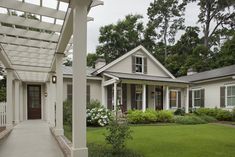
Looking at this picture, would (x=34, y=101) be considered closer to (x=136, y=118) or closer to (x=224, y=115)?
(x=136, y=118)

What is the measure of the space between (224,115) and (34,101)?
48.3 feet

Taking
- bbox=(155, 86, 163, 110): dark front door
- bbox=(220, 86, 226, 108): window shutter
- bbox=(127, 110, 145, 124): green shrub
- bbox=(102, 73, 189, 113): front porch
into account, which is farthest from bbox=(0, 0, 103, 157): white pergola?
bbox=(220, 86, 226, 108): window shutter

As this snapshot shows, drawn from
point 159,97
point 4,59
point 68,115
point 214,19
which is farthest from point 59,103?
point 214,19

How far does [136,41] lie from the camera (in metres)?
38.1

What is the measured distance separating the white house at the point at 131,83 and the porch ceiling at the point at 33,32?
6169mm

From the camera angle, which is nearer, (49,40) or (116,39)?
(49,40)

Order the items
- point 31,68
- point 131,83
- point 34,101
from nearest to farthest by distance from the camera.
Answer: point 31,68 → point 131,83 → point 34,101

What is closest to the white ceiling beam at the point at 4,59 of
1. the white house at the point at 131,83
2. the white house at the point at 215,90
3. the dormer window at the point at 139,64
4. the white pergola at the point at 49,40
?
the white pergola at the point at 49,40

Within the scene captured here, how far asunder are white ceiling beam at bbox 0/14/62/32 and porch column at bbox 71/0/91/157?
2.84 meters

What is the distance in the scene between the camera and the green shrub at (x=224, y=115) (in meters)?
19.1

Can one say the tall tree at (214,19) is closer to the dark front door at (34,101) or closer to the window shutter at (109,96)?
the window shutter at (109,96)

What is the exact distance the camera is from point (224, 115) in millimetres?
19250

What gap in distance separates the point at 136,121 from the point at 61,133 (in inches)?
280

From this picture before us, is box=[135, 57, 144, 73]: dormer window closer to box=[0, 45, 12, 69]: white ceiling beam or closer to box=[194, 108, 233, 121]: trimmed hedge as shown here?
box=[194, 108, 233, 121]: trimmed hedge
